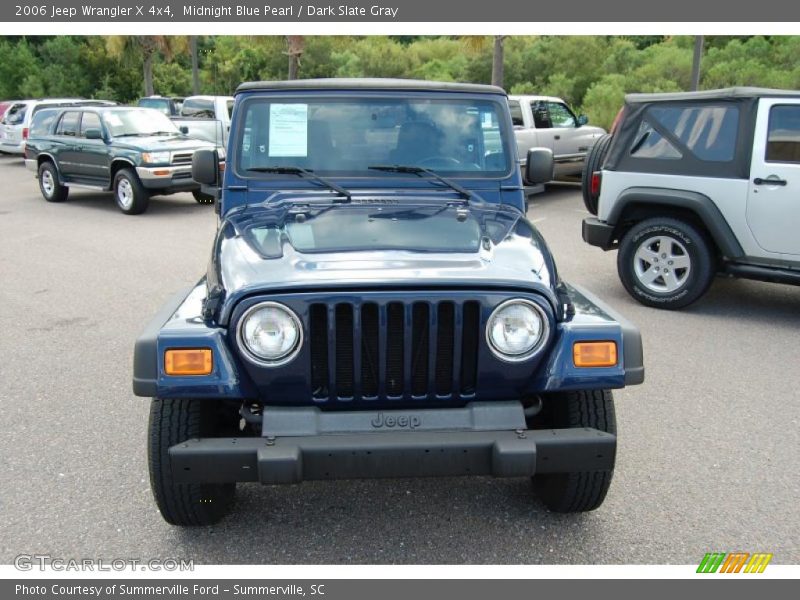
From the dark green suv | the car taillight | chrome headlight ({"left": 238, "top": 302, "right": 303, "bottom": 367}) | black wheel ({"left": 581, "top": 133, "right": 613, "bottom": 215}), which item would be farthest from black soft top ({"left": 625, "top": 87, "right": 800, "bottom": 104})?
the dark green suv

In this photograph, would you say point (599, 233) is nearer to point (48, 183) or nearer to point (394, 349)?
point (394, 349)

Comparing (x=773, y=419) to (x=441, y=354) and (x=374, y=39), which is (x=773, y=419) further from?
(x=374, y=39)

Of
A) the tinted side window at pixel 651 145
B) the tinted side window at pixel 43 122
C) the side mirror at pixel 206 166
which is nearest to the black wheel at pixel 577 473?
the side mirror at pixel 206 166

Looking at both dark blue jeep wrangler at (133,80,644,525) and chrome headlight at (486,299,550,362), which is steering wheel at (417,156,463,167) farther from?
chrome headlight at (486,299,550,362)

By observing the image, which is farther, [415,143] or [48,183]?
[48,183]

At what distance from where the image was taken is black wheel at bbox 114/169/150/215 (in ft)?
40.7

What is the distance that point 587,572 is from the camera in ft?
9.86

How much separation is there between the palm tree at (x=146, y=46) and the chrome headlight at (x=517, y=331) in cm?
3026

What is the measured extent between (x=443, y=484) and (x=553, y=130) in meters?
10.7

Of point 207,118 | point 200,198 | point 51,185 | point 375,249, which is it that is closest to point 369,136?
point 375,249

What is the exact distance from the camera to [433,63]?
36094 millimetres

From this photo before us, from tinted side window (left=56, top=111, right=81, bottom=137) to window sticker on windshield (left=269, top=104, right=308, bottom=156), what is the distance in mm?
10872

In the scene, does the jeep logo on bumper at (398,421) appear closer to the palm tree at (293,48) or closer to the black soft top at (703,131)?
the black soft top at (703,131)

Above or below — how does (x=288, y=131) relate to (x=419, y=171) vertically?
above
